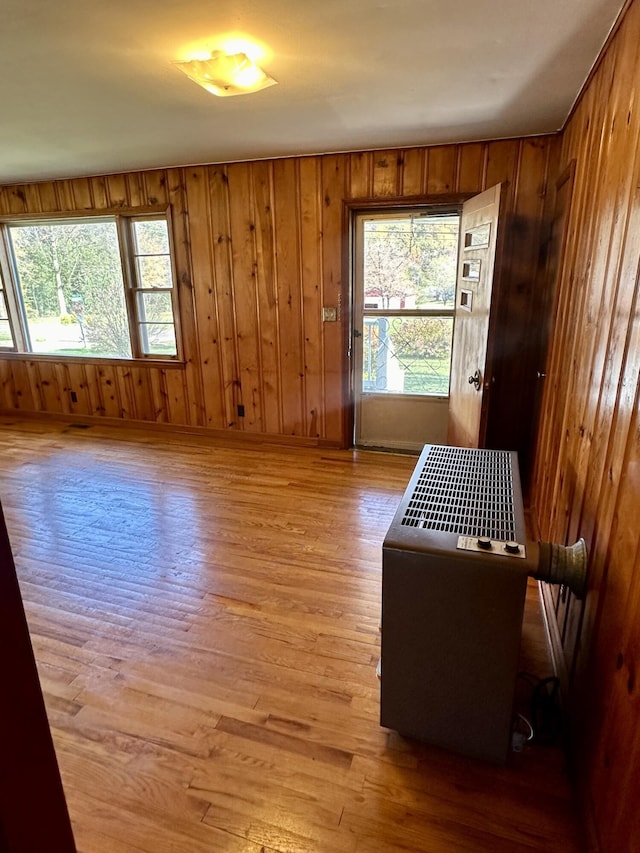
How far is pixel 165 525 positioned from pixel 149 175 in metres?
3.12

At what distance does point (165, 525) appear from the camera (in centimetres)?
300

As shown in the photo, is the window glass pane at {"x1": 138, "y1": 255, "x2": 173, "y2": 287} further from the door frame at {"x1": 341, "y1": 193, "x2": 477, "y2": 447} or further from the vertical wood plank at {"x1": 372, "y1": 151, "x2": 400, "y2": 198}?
the vertical wood plank at {"x1": 372, "y1": 151, "x2": 400, "y2": 198}

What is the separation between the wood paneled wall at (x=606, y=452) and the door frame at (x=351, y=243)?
131cm

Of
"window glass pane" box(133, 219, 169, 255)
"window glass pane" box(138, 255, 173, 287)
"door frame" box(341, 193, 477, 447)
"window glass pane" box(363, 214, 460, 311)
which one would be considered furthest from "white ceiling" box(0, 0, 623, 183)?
"window glass pane" box(138, 255, 173, 287)

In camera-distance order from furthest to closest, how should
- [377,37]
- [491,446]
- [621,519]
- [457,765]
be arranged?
[491,446]
[377,37]
[457,765]
[621,519]

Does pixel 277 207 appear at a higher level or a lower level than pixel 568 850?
higher

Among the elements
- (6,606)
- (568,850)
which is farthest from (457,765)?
(6,606)

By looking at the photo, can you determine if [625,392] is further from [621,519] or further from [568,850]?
[568,850]

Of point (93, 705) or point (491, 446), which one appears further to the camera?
point (491, 446)

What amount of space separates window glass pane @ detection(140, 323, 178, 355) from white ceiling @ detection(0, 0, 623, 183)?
1.60m

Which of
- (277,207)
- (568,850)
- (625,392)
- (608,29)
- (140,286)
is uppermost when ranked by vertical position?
(608,29)

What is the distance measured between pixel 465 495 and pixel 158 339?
390cm

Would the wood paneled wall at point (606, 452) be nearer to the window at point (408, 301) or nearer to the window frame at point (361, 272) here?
the window frame at point (361, 272)

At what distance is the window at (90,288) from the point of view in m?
4.54
